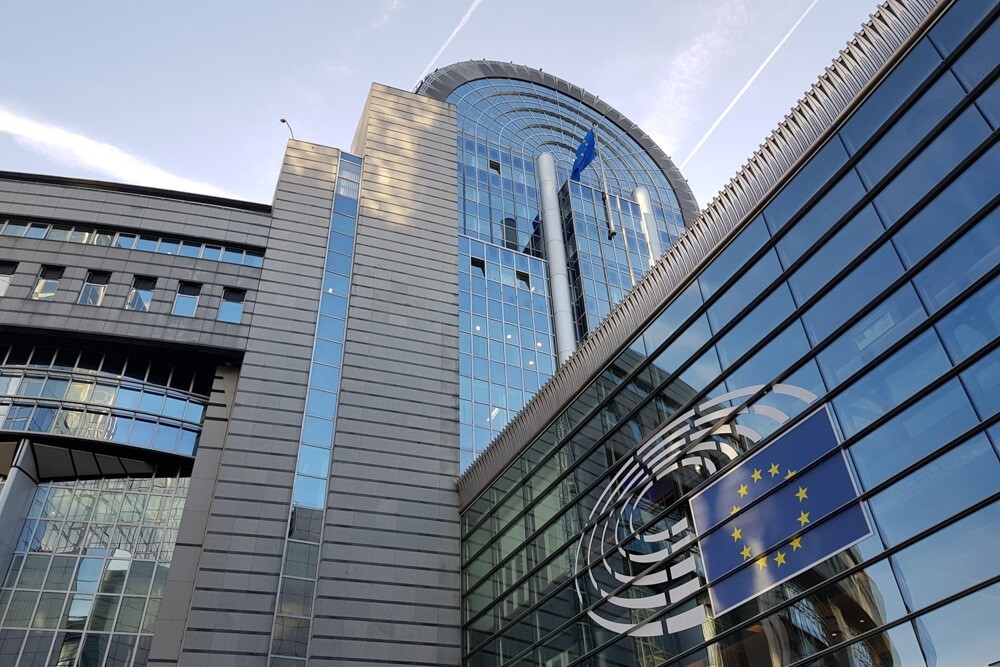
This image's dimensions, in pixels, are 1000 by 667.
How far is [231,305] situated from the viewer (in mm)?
41438

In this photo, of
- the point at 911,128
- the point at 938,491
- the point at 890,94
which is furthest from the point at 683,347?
the point at 938,491

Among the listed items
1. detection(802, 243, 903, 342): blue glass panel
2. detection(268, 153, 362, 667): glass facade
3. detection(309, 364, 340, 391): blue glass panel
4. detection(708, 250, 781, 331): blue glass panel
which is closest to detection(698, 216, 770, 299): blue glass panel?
detection(708, 250, 781, 331): blue glass panel

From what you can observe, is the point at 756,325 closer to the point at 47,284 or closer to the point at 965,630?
the point at 965,630

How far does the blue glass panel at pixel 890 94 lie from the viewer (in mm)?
17672

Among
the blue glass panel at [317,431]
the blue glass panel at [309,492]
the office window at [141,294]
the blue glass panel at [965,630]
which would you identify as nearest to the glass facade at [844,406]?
the blue glass panel at [965,630]

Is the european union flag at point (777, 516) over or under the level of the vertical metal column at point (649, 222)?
under

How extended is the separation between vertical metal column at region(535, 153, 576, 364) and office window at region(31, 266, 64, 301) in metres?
28.7

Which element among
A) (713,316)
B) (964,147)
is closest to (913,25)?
(964,147)

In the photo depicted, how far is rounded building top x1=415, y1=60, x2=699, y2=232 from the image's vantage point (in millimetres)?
61938

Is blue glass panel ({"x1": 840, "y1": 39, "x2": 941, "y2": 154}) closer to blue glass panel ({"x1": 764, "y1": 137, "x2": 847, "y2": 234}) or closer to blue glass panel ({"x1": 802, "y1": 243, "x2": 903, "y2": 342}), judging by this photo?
blue glass panel ({"x1": 764, "y1": 137, "x2": 847, "y2": 234})

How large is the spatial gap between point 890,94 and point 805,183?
288cm

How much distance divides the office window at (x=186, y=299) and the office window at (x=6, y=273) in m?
8.10

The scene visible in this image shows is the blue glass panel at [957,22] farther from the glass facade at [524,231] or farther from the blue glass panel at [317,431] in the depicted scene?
the blue glass panel at [317,431]

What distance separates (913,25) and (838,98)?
2262 mm
